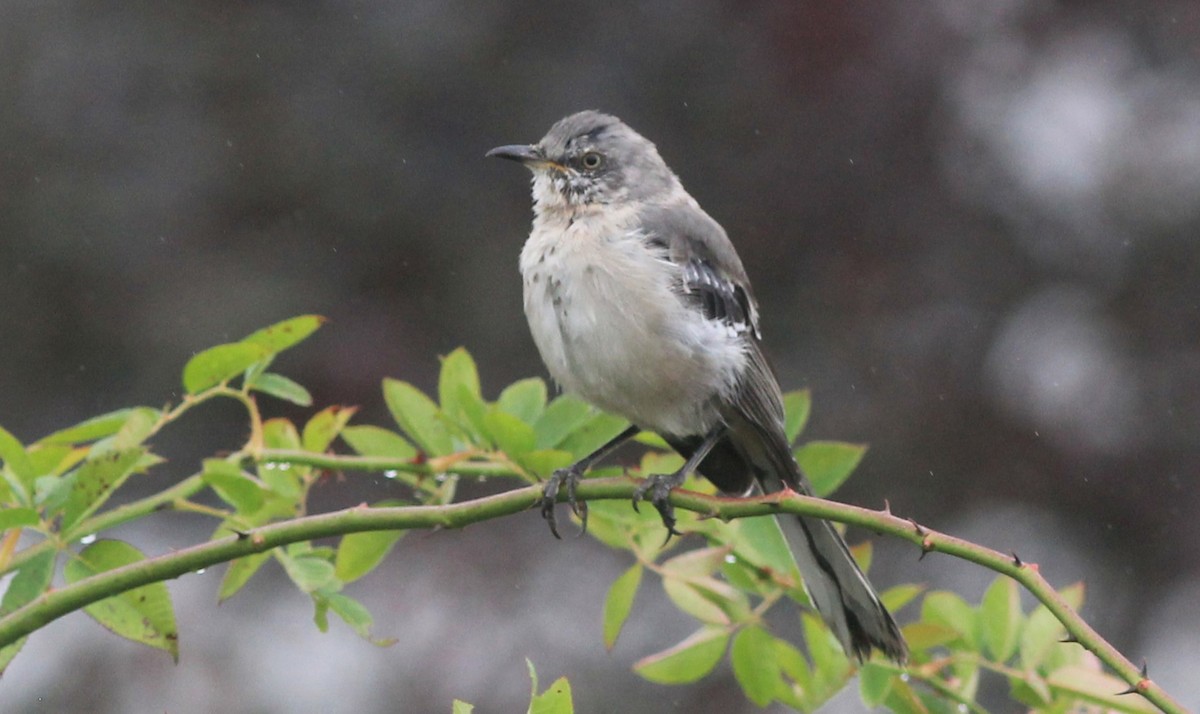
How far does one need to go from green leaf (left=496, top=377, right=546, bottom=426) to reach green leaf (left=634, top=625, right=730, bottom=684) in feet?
1.65

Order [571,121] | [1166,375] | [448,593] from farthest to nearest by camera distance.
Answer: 1. [448,593]
2. [1166,375]
3. [571,121]

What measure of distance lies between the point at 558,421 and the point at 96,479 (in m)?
0.96

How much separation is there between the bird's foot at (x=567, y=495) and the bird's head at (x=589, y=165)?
0.90 m

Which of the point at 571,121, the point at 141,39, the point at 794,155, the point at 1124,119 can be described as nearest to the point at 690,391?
the point at 571,121

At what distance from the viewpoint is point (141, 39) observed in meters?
7.11

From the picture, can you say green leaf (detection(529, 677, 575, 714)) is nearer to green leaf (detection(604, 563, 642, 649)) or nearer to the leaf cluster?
the leaf cluster

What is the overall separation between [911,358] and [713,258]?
2.74m

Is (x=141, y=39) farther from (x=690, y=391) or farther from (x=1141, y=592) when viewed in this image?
(x=1141, y=592)

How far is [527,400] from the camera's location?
2.57 meters

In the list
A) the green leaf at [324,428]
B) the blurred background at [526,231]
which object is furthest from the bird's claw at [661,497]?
the blurred background at [526,231]

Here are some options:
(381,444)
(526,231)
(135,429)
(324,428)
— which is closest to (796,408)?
(381,444)

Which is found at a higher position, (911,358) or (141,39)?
(141,39)

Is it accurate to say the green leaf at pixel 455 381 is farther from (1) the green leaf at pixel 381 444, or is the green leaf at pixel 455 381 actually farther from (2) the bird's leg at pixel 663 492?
(2) the bird's leg at pixel 663 492

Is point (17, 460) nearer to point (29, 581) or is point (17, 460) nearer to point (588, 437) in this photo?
point (29, 581)
